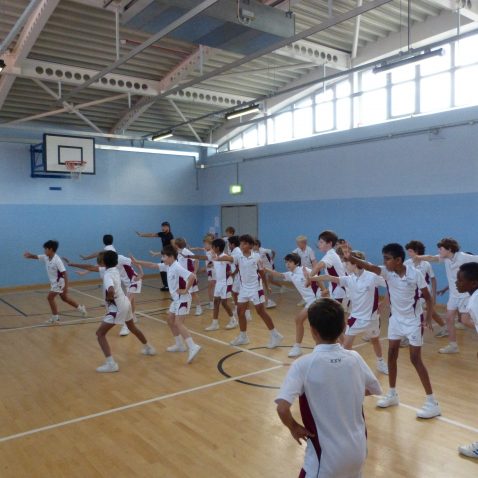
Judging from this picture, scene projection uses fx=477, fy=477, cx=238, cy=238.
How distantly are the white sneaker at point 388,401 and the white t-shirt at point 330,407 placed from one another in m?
2.87

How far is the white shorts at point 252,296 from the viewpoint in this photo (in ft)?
23.4

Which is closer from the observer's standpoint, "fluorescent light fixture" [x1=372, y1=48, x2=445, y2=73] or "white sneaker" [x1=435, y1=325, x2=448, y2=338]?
"fluorescent light fixture" [x1=372, y1=48, x2=445, y2=73]

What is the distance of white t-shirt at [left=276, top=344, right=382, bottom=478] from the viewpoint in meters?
2.12

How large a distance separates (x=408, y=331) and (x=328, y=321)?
276 centimetres

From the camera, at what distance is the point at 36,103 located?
1316cm

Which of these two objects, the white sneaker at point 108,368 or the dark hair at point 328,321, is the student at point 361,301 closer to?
the white sneaker at point 108,368

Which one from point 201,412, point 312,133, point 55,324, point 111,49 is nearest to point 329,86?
point 312,133

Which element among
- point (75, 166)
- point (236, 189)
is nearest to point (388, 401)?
point (75, 166)

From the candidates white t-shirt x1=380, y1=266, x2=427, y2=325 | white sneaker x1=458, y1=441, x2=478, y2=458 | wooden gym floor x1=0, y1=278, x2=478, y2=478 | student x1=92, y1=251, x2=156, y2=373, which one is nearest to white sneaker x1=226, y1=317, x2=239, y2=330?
wooden gym floor x1=0, y1=278, x2=478, y2=478

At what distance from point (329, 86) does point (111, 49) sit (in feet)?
18.6

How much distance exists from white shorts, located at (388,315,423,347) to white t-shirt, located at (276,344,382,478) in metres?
2.59

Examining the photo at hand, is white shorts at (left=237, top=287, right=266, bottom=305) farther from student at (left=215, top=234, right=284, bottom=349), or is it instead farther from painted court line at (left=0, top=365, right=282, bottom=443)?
painted court line at (left=0, top=365, right=282, bottom=443)

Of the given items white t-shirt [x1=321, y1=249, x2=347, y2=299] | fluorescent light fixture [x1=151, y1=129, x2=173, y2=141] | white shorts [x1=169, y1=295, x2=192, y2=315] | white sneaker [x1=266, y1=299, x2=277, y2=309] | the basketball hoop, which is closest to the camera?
white t-shirt [x1=321, y1=249, x2=347, y2=299]

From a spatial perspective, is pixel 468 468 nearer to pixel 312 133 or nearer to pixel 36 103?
pixel 312 133
